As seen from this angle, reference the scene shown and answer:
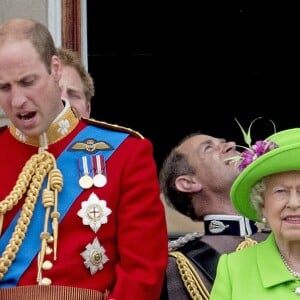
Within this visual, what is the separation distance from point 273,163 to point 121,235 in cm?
47

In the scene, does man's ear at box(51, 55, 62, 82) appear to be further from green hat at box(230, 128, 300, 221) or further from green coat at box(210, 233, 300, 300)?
green coat at box(210, 233, 300, 300)

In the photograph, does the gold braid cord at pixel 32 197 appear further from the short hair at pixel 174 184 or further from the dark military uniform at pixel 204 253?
the short hair at pixel 174 184

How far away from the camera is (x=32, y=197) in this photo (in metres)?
3.03

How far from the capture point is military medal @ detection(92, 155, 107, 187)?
3.05m

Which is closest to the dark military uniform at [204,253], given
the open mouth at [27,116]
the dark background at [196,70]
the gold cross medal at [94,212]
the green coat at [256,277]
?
the green coat at [256,277]

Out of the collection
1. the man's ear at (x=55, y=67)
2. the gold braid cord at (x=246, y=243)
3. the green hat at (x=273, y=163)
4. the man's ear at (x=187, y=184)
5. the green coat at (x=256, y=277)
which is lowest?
the green coat at (x=256, y=277)

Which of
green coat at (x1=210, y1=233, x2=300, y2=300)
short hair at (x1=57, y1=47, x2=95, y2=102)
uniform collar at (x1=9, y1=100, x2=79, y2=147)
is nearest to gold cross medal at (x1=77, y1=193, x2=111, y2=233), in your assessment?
uniform collar at (x1=9, y1=100, x2=79, y2=147)

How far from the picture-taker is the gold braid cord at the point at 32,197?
2.97 m

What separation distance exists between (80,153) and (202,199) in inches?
27.0

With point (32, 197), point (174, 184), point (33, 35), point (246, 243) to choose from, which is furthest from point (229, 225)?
point (33, 35)

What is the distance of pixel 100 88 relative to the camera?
704 cm

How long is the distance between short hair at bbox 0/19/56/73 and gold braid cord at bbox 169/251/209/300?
84 centimetres

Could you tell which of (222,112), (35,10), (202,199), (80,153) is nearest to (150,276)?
(80,153)

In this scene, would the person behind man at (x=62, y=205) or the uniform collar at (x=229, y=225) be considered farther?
the uniform collar at (x=229, y=225)
